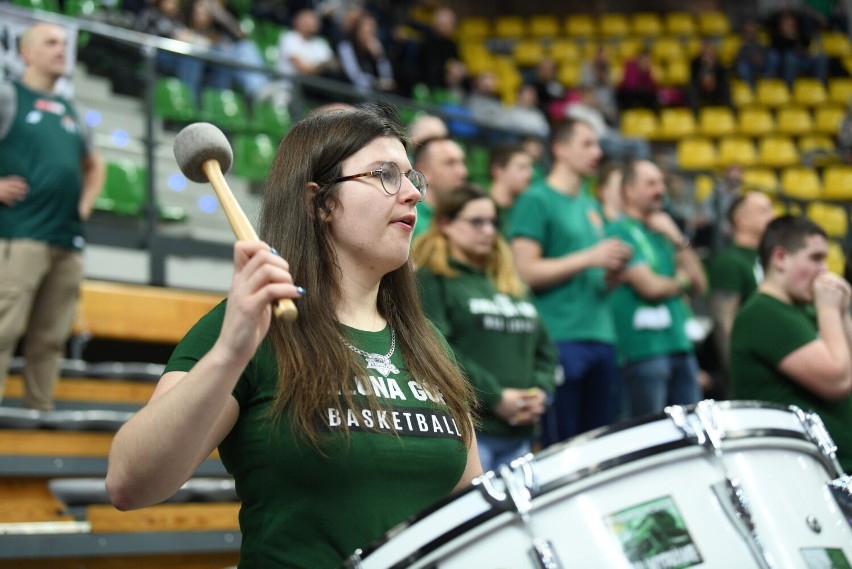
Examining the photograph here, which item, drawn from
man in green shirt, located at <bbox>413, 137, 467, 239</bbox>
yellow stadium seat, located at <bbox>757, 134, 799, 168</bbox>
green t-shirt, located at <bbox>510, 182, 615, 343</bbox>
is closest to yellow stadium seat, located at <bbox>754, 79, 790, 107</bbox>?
yellow stadium seat, located at <bbox>757, 134, 799, 168</bbox>

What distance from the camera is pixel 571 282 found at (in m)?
5.57

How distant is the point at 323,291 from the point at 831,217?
34.8ft

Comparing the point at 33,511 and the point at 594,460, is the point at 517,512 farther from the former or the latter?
the point at 33,511

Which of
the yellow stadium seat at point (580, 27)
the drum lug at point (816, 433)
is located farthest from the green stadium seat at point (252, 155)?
the yellow stadium seat at point (580, 27)

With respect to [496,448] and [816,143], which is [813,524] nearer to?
[496,448]

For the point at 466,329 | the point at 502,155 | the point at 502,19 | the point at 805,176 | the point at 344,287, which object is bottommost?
the point at 344,287

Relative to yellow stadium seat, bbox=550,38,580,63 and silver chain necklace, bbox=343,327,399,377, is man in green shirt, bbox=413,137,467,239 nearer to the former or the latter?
silver chain necklace, bbox=343,327,399,377

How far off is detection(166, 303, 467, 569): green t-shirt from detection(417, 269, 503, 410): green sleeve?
2026mm

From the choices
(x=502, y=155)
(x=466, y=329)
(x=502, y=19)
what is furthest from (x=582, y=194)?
(x=502, y=19)

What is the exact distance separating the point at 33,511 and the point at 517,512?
3.20 metres

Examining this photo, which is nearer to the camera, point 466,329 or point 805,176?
point 466,329

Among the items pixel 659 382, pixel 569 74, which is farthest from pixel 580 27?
pixel 659 382

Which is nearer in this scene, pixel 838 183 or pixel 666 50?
pixel 838 183

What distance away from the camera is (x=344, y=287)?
238cm
